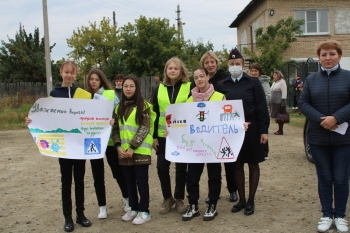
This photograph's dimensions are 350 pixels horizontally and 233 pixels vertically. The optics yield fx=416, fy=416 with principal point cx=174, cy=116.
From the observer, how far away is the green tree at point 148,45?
31.8 m

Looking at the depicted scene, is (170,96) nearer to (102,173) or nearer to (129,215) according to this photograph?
(102,173)

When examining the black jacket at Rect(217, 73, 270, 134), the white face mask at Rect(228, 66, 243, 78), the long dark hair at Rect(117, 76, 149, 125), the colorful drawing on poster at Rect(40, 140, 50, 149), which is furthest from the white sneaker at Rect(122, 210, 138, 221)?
the white face mask at Rect(228, 66, 243, 78)

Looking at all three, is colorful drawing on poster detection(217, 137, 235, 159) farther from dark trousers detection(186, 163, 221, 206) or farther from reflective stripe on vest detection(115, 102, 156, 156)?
reflective stripe on vest detection(115, 102, 156, 156)

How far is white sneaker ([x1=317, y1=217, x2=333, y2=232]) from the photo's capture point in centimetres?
447

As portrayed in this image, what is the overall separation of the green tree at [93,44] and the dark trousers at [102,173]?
36764 mm

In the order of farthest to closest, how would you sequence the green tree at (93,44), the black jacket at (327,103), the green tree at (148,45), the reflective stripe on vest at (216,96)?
the green tree at (93,44)
the green tree at (148,45)
the reflective stripe on vest at (216,96)
the black jacket at (327,103)

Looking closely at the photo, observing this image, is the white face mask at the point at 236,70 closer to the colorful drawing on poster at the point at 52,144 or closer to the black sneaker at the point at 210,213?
the black sneaker at the point at 210,213

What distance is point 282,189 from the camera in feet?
20.7

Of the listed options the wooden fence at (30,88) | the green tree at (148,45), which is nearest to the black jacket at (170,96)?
the wooden fence at (30,88)

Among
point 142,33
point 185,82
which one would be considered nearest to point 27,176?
point 185,82

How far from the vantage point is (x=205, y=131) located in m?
5.13

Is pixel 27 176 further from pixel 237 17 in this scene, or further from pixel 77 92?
pixel 237 17

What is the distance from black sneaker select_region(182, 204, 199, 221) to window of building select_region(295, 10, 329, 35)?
23.0 meters

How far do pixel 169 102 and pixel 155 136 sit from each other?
480 millimetres
